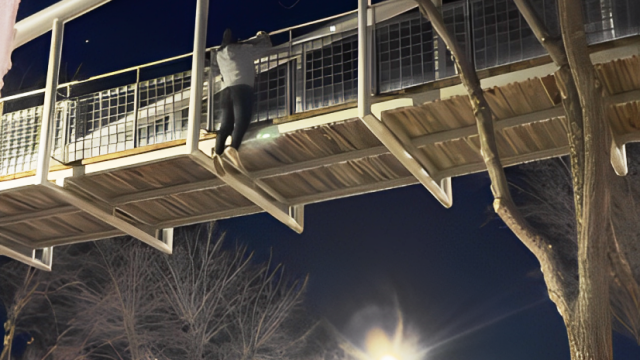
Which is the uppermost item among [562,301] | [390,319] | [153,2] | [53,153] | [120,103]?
[153,2]

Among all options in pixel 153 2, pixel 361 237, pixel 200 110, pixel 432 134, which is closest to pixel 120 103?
pixel 200 110

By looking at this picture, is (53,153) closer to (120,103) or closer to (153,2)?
(120,103)

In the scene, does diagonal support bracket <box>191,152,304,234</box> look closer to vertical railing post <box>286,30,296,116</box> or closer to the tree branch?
vertical railing post <box>286,30,296,116</box>

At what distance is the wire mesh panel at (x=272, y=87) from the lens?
8.22 metres

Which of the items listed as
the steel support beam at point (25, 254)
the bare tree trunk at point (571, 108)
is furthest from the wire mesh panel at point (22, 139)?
the bare tree trunk at point (571, 108)

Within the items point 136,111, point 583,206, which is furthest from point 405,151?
point 136,111

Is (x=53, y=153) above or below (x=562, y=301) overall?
above

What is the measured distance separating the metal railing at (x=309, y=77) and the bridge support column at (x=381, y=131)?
25 cm

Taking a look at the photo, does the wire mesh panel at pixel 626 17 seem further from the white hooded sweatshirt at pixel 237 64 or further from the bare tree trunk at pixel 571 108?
the white hooded sweatshirt at pixel 237 64

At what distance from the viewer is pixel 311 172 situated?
8727mm

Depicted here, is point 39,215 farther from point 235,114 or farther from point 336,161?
point 336,161

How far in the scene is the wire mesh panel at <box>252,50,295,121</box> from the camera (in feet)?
27.0

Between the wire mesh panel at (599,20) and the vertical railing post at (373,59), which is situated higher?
the vertical railing post at (373,59)

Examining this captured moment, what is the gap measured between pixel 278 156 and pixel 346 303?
549cm
